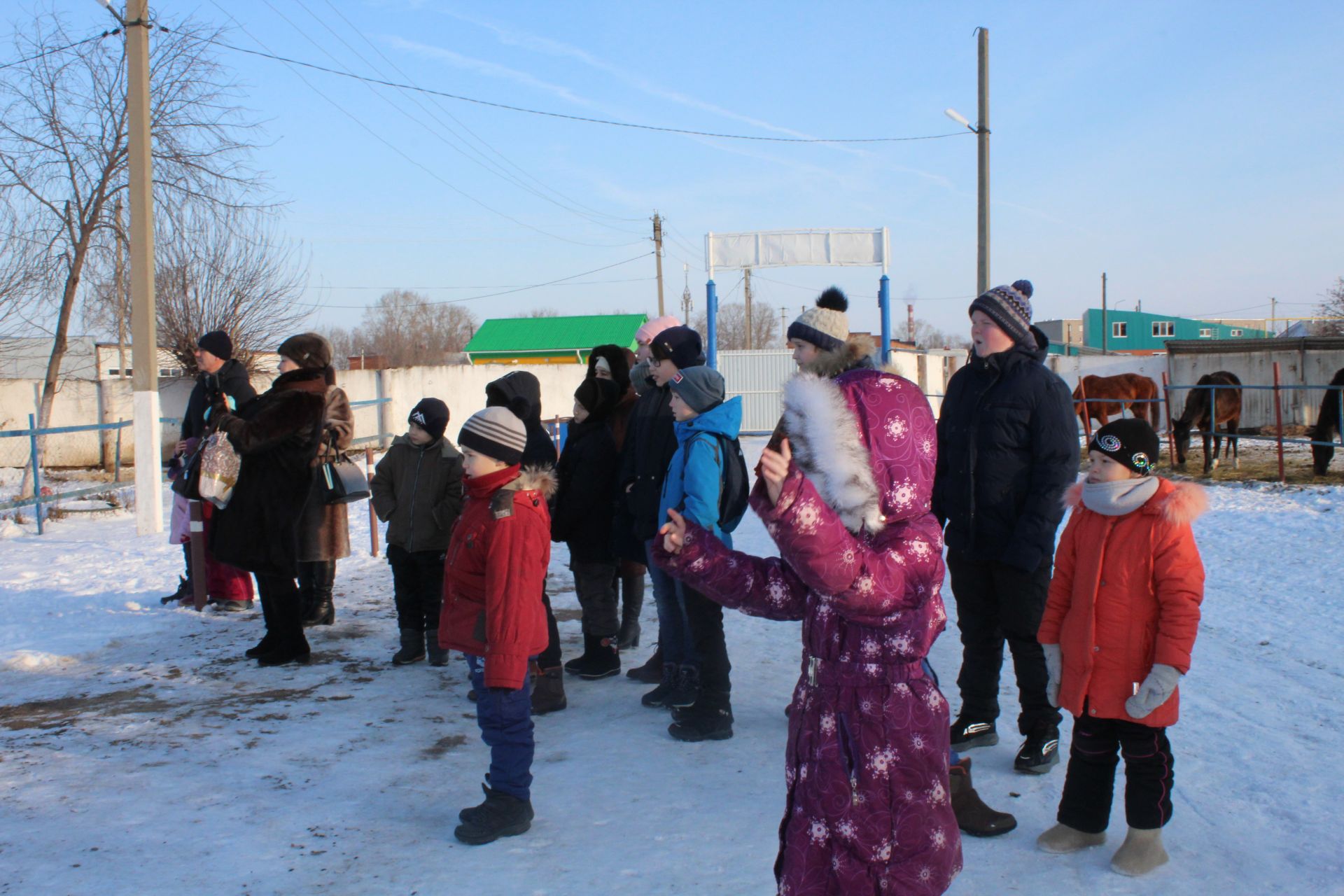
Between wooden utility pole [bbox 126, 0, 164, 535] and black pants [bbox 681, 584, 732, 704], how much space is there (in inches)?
266

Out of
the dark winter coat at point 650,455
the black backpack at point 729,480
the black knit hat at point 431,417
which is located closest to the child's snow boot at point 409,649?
the black knit hat at point 431,417

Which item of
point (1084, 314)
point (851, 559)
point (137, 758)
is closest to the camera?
point (851, 559)

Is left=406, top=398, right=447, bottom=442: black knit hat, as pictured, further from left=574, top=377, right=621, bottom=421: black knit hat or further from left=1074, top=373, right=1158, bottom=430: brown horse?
left=1074, top=373, right=1158, bottom=430: brown horse

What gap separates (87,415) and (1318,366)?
86.1ft

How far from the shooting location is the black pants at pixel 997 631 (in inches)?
137

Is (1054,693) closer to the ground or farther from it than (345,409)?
closer to the ground

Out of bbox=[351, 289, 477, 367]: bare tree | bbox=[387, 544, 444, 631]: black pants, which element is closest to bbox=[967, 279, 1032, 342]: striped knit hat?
bbox=[387, 544, 444, 631]: black pants

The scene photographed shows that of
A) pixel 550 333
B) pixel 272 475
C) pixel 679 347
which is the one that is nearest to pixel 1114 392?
pixel 679 347

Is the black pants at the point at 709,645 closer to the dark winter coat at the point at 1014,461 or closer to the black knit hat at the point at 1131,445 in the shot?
the dark winter coat at the point at 1014,461

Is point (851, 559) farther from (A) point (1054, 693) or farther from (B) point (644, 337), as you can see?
(B) point (644, 337)

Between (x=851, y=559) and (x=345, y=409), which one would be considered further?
(x=345, y=409)

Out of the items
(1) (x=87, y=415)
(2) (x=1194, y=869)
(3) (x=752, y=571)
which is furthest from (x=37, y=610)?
(1) (x=87, y=415)

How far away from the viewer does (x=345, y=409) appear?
18.3 feet

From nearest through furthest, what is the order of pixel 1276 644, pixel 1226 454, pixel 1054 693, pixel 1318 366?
pixel 1054 693 → pixel 1276 644 → pixel 1226 454 → pixel 1318 366
